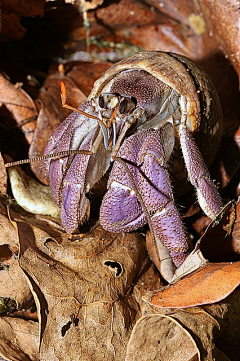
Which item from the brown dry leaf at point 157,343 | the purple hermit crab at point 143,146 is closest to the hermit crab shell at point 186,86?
the purple hermit crab at point 143,146

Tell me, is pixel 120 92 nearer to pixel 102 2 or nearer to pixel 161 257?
pixel 161 257

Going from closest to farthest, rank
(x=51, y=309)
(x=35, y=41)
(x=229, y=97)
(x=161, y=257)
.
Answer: (x=51, y=309)
(x=161, y=257)
(x=229, y=97)
(x=35, y=41)

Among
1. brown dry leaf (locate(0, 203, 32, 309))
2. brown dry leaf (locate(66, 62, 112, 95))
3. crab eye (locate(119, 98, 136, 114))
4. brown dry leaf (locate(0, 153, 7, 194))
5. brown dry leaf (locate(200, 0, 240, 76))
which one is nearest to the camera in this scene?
brown dry leaf (locate(0, 203, 32, 309))

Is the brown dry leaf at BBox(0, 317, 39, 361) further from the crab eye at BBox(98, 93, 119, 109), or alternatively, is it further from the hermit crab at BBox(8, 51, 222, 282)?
the crab eye at BBox(98, 93, 119, 109)

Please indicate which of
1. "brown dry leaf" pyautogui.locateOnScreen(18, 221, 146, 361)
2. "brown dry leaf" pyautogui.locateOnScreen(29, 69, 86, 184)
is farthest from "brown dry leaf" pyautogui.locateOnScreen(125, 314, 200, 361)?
"brown dry leaf" pyautogui.locateOnScreen(29, 69, 86, 184)

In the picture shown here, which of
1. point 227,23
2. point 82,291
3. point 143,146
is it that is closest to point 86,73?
point 227,23

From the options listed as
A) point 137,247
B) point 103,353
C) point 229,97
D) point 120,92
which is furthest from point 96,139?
point 229,97

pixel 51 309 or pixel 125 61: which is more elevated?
pixel 125 61
